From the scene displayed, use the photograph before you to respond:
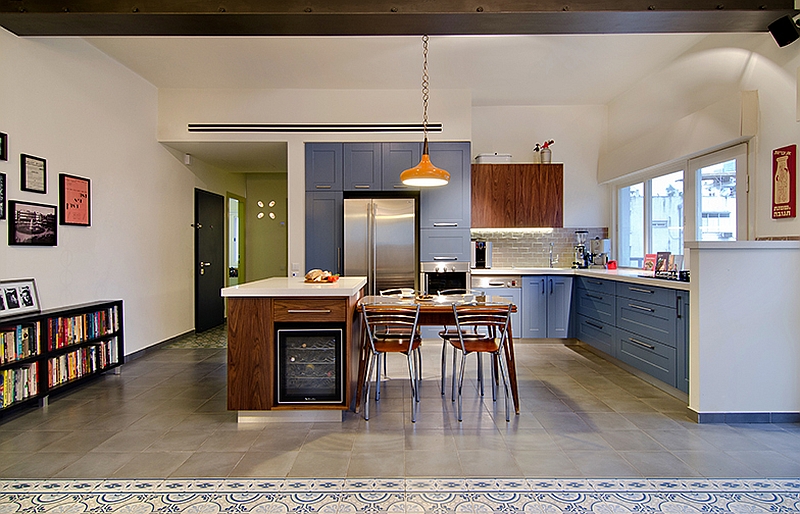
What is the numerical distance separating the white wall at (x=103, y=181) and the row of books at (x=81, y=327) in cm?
25

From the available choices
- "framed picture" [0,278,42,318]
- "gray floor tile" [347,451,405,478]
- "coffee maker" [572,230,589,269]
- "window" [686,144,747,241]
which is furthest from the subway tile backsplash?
"framed picture" [0,278,42,318]

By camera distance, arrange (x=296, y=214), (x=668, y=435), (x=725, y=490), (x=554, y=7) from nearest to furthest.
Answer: (x=725, y=490) < (x=668, y=435) < (x=554, y=7) < (x=296, y=214)

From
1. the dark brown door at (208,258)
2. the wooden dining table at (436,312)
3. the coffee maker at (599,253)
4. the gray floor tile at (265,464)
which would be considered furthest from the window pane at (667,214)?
the dark brown door at (208,258)

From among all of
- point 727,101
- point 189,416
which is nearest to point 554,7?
point 727,101

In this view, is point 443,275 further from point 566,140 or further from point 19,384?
point 19,384

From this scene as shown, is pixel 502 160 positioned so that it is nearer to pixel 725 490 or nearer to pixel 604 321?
pixel 604 321

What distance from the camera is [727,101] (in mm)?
3586

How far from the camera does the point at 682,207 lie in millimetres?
4484

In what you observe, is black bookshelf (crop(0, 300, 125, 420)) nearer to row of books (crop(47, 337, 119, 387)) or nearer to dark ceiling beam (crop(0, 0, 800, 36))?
row of books (crop(47, 337, 119, 387))

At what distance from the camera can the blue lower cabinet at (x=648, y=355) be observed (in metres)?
3.51

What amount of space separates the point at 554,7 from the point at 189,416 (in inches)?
153

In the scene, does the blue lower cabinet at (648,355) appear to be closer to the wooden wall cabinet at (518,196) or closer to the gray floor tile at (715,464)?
the gray floor tile at (715,464)

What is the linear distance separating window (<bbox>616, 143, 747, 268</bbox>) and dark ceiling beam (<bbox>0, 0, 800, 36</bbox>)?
115 centimetres

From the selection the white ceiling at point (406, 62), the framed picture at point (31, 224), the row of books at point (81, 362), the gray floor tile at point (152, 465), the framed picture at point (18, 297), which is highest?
the white ceiling at point (406, 62)
